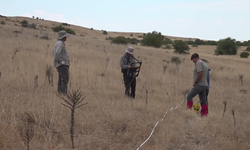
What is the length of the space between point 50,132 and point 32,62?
628 centimetres

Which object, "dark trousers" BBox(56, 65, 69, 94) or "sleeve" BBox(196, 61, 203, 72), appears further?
"dark trousers" BBox(56, 65, 69, 94)

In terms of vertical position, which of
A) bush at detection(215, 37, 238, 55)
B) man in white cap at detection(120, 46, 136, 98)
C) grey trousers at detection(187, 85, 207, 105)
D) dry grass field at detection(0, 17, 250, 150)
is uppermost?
bush at detection(215, 37, 238, 55)

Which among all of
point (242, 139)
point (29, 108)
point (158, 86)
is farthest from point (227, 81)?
point (29, 108)

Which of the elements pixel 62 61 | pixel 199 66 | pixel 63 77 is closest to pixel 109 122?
pixel 63 77

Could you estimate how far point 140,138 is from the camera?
14.8ft

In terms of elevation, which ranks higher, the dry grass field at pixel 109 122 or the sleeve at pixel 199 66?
the sleeve at pixel 199 66

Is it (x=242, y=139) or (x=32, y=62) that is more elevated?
(x=32, y=62)

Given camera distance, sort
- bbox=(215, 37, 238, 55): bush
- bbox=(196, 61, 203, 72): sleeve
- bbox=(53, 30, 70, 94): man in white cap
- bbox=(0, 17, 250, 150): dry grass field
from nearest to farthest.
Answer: bbox=(0, 17, 250, 150): dry grass field < bbox=(196, 61, 203, 72): sleeve < bbox=(53, 30, 70, 94): man in white cap < bbox=(215, 37, 238, 55): bush

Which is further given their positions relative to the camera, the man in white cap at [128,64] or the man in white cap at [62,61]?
the man in white cap at [128,64]

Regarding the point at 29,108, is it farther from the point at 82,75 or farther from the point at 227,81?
the point at 227,81

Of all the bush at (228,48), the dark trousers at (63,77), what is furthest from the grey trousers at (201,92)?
the bush at (228,48)

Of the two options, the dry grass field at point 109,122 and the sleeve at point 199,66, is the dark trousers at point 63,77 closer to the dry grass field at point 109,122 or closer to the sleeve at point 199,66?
the dry grass field at point 109,122

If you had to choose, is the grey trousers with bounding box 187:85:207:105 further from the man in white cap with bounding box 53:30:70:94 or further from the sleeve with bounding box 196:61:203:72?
the man in white cap with bounding box 53:30:70:94

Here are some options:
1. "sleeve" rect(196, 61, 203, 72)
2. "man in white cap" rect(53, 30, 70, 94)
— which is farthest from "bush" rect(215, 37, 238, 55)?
"man in white cap" rect(53, 30, 70, 94)
